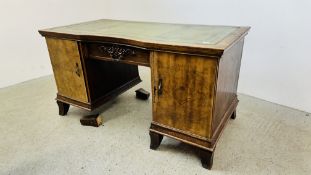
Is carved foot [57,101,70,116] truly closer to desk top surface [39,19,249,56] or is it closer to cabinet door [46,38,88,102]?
cabinet door [46,38,88,102]

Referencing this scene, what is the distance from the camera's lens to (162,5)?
234cm

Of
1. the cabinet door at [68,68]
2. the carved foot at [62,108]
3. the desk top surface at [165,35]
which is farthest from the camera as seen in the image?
the carved foot at [62,108]

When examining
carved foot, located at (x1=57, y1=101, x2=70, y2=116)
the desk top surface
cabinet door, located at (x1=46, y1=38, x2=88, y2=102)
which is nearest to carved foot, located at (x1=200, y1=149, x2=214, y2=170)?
the desk top surface

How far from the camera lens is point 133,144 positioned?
147 centimetres

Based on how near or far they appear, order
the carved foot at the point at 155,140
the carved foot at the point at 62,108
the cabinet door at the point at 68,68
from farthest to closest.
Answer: the carved foot at the point at 62,108
the cabinet door at the point at 68,68
the carved foot at the point at 155,140

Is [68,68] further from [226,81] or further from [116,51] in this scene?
[226,81]

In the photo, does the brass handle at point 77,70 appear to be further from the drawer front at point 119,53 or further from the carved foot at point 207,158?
the carved foot at point 207,158

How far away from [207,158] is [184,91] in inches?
15.0

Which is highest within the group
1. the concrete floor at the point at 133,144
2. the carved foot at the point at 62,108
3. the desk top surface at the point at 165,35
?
the desk top surface at the point at 165,35

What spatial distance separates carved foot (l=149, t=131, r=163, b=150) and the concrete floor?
4 cm

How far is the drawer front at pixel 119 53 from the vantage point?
49.9 inches

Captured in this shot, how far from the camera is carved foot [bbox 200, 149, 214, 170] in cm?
122

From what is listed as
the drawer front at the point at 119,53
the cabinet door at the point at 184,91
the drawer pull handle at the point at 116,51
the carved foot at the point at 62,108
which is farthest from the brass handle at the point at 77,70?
the cabinet door at the point at 184,91

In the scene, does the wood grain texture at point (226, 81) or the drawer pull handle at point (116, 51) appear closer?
the wood grain texture at point (226, 81)
